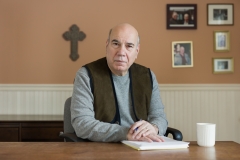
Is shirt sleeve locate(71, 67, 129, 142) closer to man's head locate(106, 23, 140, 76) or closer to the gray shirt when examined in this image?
the gray shirt

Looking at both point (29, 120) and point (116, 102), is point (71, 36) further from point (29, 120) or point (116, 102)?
point (116, 102)

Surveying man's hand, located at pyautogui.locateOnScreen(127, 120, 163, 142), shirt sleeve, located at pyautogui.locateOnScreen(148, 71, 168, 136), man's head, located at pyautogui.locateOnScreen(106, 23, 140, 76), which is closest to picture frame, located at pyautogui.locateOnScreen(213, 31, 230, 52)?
shirt sleeve, located at pyautogui.locateOnScreen(148, 71, 168, 136)

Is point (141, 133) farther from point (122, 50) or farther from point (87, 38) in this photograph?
point (87, 38)

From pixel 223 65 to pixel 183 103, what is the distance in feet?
1.98

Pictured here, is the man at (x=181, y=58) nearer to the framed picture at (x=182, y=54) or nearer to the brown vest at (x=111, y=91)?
the framed picture at (x=182, y=54)

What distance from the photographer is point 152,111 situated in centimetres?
241

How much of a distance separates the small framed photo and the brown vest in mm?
1601

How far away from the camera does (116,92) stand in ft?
7.57

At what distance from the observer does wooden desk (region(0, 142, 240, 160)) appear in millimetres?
1477

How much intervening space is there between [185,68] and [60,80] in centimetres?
135

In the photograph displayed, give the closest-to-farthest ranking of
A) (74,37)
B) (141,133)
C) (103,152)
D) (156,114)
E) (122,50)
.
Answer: (103,152) < (141,133) < (122,50) < (156,114) < (74,37)

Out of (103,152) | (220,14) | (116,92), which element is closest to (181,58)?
(220,14)

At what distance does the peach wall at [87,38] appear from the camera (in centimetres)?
382

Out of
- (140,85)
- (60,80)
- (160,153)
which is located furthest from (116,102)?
(60,80)
